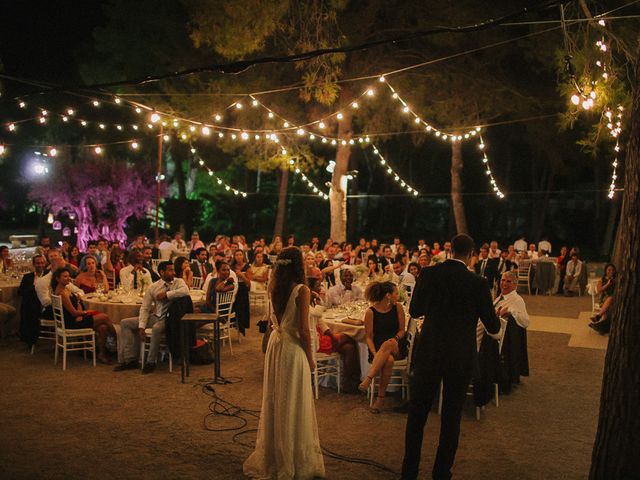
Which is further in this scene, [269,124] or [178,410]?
[269,124]

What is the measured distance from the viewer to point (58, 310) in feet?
25.8

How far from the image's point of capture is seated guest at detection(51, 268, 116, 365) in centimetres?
763

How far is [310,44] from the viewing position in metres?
14.6

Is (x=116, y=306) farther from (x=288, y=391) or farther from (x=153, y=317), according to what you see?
(x=288, y=391)

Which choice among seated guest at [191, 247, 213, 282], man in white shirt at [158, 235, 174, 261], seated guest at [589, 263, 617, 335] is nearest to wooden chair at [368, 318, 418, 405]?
seated guest at [589, 263, 617, 335]

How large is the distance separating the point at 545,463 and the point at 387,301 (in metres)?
2.11

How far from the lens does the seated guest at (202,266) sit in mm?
11125

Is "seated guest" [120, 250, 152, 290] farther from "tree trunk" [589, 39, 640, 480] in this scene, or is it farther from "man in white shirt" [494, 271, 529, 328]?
"tree trunk" [589, 39, 640, 480]

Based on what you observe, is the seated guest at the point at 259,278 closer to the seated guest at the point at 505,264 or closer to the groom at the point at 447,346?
the seated guest at the point at 505,264

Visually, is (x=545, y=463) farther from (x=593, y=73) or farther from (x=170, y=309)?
(x=593, y=73)

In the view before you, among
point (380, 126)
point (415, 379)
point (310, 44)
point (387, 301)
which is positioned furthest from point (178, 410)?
point (380, 126)

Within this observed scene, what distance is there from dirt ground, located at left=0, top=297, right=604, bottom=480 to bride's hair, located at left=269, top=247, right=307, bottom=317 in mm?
1232

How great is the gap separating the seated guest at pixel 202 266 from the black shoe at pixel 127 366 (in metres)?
3.46

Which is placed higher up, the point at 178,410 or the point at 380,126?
the point at 380,126
